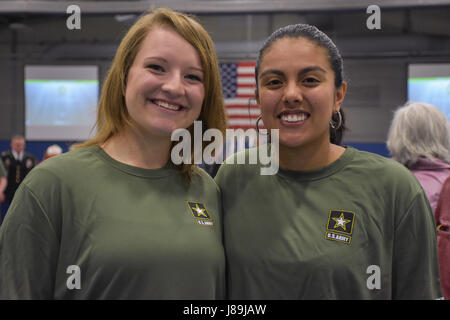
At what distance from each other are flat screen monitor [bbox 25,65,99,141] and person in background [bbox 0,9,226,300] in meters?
7.50

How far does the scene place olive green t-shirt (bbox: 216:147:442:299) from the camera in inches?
51.3

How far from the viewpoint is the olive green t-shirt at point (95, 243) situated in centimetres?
119

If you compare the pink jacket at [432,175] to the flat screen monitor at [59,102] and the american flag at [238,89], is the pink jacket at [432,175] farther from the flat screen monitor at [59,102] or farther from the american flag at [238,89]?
the flat screen monitor at [59,102]

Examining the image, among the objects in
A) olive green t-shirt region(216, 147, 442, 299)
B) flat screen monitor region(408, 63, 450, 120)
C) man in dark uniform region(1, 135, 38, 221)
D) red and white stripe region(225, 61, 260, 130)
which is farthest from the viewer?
flat screen monitor region(408, 63, 450, 120)

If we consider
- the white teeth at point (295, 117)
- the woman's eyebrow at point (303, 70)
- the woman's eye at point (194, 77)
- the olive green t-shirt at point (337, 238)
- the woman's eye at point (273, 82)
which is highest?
the woman's eyebrow at point (303, 70)

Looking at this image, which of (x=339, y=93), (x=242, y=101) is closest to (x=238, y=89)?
(x=242, y=101)

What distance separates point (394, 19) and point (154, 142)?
8.82 m

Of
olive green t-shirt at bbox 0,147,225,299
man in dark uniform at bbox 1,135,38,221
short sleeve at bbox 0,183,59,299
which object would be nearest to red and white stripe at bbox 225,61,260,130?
man in dark uniform at bbox 1,135,38,221

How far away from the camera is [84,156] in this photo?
1.33 meters

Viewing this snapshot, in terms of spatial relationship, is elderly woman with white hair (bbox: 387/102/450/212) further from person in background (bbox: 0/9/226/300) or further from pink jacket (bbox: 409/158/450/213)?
person in background (bbox: 0/9/226/300)

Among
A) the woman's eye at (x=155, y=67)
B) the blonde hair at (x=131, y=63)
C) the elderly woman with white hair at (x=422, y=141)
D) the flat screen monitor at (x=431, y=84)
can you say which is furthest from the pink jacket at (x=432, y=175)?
the flat screen monitor at (x=431, y=84)
